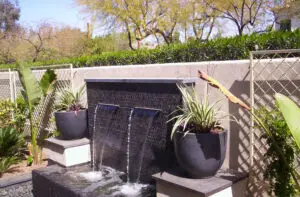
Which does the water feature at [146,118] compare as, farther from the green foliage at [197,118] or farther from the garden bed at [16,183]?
the garden bed at [16,183]

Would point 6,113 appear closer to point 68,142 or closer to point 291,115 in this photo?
point 68,142

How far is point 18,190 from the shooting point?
5.69 meters

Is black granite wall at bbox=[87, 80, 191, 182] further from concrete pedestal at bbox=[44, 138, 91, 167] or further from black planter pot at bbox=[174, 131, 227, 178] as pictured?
black planter pot at bbox=[174, 131, 227, 178]

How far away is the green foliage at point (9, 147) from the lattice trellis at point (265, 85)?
4.85 meters

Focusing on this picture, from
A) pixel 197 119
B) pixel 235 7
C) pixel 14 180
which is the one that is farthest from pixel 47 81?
pixel 235 7

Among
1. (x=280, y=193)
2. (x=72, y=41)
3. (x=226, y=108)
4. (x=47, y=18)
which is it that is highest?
(x=47, y=18)

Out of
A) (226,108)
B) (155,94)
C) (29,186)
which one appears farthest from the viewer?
(29,186)

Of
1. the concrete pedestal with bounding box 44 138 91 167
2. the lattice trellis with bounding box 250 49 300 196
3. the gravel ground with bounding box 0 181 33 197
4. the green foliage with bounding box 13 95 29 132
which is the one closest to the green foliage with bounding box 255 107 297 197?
the lattice trellis with bounding box 250 49 300 196

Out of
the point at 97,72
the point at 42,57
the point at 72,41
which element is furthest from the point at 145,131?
the point at 72,41

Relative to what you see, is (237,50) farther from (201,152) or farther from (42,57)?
(42,57)

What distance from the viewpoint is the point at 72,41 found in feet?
78.1

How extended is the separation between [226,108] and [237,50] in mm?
1399

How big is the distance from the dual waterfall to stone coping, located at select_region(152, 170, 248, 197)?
1029 mm

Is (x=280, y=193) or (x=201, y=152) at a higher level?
(x=201, y=152)
